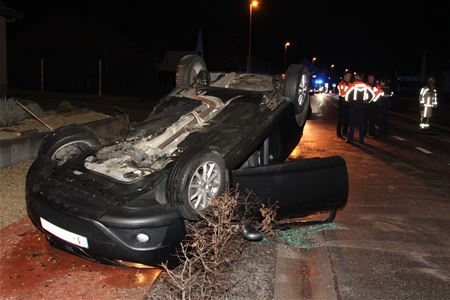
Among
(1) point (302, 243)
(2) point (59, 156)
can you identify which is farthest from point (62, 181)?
(1) point (302, 243)

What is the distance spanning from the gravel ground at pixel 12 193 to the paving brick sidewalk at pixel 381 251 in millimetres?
2877

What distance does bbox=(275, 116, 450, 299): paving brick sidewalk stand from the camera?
4320mm

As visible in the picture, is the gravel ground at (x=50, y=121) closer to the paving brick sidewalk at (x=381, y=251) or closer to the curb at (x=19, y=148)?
the curb at (x=19, y=148)

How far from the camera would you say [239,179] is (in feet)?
15.1

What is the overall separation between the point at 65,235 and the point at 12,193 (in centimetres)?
246

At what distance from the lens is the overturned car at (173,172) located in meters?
4.04

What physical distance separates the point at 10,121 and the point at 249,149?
5453 millimetres

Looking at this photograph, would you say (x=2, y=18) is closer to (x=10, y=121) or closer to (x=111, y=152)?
(x=10, y=121)

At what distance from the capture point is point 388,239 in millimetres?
5527

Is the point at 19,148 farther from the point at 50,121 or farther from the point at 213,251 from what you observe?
the point at 213,251

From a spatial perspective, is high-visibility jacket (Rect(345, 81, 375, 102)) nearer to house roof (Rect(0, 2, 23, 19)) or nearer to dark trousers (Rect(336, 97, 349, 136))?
dark trousers (Rect(336, 97, 349, 136))

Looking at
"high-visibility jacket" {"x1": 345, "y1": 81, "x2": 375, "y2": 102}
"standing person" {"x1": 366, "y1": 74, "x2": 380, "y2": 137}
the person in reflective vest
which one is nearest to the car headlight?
"high-visibility jacket" {"x1": 345, "y1": 81, "x2": 375, "y2": 102}

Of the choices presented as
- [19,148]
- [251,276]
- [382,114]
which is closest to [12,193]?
[19,148]

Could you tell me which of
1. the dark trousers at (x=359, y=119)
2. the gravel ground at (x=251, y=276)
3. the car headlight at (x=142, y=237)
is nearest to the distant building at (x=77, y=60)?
the dark trousers at (x=359, y=119)
